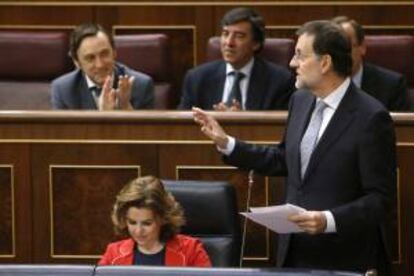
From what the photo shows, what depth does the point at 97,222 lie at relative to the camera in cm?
430

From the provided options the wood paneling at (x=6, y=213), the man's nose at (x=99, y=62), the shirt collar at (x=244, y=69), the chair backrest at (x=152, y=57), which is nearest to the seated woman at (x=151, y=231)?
the wood paneling at (x=6, y=213)

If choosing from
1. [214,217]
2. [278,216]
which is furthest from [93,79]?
[278,216]

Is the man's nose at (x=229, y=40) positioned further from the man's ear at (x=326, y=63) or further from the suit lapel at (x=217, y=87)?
the man's ear at (x=326, y=63)

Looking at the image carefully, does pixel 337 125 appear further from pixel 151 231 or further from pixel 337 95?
pixel 151 231

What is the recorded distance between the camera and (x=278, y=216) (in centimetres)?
341

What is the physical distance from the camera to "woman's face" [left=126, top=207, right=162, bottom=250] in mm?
3590

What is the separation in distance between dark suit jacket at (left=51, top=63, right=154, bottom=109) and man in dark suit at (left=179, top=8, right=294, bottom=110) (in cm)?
25

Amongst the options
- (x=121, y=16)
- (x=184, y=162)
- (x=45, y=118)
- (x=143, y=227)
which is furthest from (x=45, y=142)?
(x=121, y=16)

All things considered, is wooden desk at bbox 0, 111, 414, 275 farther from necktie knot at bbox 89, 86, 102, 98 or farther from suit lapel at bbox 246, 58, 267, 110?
suit lapel at bbox 246, 58, 267, 110

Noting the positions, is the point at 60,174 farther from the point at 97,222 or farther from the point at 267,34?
the point at 267,34

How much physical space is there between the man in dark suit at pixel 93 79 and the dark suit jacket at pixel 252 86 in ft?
0.75

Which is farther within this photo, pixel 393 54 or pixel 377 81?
pixel 393 54

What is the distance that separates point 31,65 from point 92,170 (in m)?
1.33

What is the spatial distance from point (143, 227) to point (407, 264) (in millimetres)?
1024
